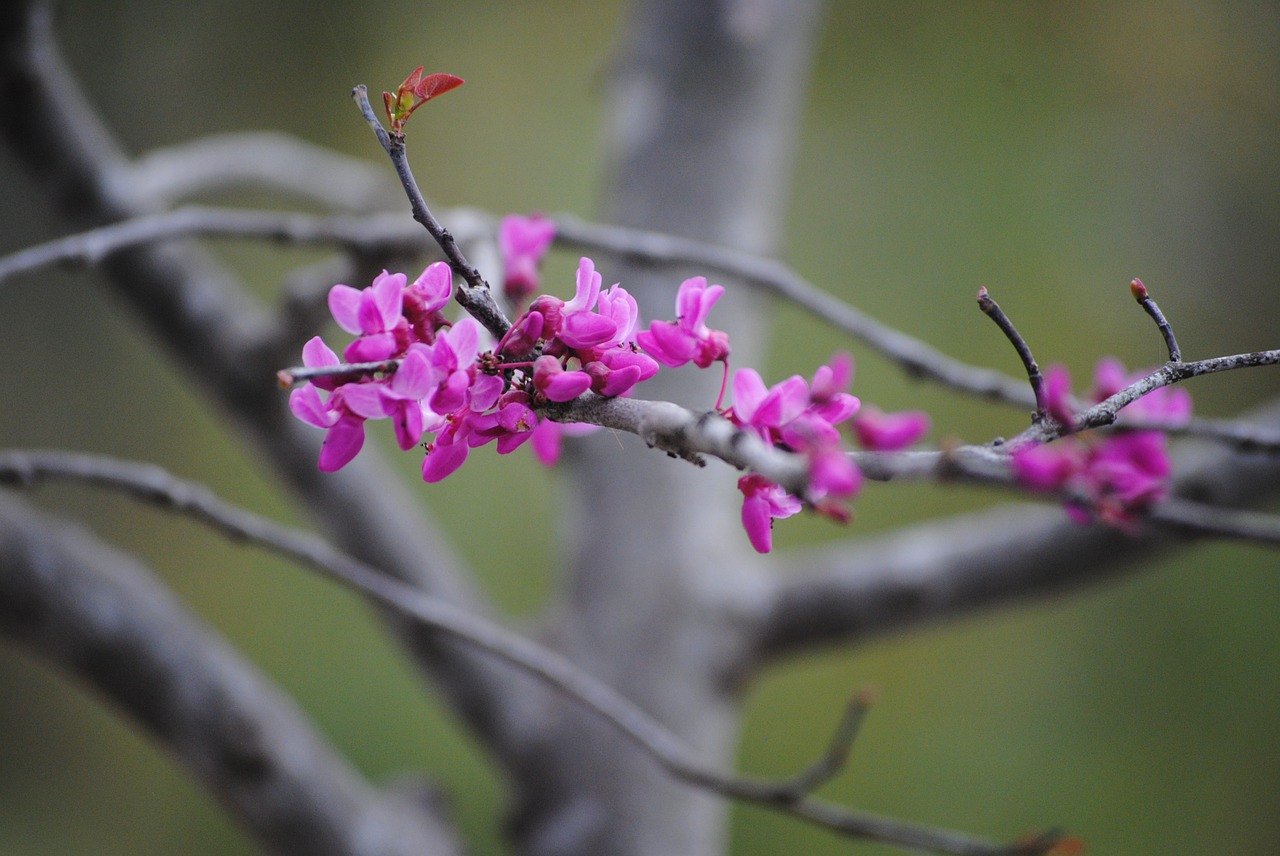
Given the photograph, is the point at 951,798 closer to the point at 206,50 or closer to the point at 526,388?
the point at 526,388

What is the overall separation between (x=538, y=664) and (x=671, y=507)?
442 millimetres

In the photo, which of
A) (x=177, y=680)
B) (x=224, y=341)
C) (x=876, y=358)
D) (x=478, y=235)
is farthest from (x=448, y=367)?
(x=876, y=358)

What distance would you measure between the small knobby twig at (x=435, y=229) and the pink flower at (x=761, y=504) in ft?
0.29

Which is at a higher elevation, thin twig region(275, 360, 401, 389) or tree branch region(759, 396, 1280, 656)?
tree branch region(759, 396, 1280, 656)

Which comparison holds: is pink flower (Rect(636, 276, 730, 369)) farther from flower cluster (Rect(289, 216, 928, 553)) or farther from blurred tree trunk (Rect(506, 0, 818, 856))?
blurred tree trunk (Rect(506, 0, 818, 856))

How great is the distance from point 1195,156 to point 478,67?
5.01 ft

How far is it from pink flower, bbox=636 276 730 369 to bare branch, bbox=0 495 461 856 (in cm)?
48

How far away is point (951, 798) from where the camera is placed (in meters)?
1.49

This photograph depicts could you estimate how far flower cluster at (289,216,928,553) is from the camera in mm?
232

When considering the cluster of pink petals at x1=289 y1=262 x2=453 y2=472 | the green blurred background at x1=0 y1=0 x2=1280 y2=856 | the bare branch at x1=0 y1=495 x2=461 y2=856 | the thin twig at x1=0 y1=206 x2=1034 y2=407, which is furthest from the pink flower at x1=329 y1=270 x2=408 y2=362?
the green blurred background at x1=0 y1=0 x2=1280 y2=856

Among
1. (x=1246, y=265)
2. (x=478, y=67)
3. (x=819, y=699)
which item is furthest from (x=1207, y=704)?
(x=478, y=67)

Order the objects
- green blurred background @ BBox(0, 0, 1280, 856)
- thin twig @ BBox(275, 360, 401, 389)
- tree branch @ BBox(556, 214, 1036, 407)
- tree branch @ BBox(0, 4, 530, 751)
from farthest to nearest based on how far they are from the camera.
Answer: green blurred background @ BBox(0, 0, 1280, 856) → tree branch @ BBox(0, 4, 530, 751) → tree branch @ BBox(556, 214, 1036, 407) → thin twig @ BBox(275, 360, 401, 389)

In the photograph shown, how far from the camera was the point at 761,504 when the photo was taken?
0.80 feet

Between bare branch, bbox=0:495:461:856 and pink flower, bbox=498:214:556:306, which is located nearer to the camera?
pink flower, bbox=498:214:556:306
